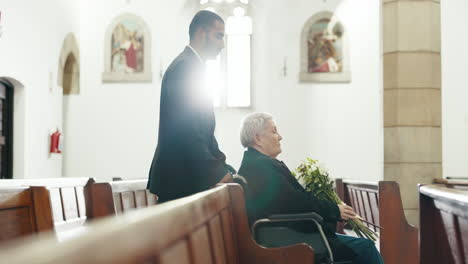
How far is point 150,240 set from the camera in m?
0.73

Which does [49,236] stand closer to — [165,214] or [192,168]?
[165,214]

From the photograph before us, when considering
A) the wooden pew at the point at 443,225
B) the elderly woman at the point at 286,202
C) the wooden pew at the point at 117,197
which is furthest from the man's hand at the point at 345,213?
the wooden pew at the point at 117,197

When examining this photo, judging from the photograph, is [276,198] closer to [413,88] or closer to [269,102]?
[413,88]

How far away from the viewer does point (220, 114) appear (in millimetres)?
12227

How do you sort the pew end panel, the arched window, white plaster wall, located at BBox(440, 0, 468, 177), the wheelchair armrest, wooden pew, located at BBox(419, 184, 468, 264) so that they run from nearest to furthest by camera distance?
wooden pew, located at BBox(419, 184, 468, 264), the wheelchair armrest, the pew end panel, white plaster wall, located at BBox(440, 0, 468, 177), the arched window

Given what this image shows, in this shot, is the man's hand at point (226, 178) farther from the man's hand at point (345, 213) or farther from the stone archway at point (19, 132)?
the stone archway at point (19, 132)

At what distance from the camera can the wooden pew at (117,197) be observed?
10.3 ft

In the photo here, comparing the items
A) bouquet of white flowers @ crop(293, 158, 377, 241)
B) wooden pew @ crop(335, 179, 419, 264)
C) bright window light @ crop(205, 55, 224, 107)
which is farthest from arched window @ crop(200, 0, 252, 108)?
bouquet of white flowers @ crop(293, 158, 377, 241)

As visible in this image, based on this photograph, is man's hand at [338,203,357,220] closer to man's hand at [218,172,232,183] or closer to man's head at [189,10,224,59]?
man's hand at [218,172,232,183]

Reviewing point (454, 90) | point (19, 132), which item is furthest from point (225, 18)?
point (19, 132)

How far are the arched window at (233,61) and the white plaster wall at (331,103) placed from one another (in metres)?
0.59

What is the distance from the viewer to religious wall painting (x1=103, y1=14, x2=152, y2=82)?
1202 cm

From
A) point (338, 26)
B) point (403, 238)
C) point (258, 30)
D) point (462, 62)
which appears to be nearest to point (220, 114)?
point (258, 30)

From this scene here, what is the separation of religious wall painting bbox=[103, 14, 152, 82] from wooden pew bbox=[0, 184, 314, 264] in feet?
33.2
